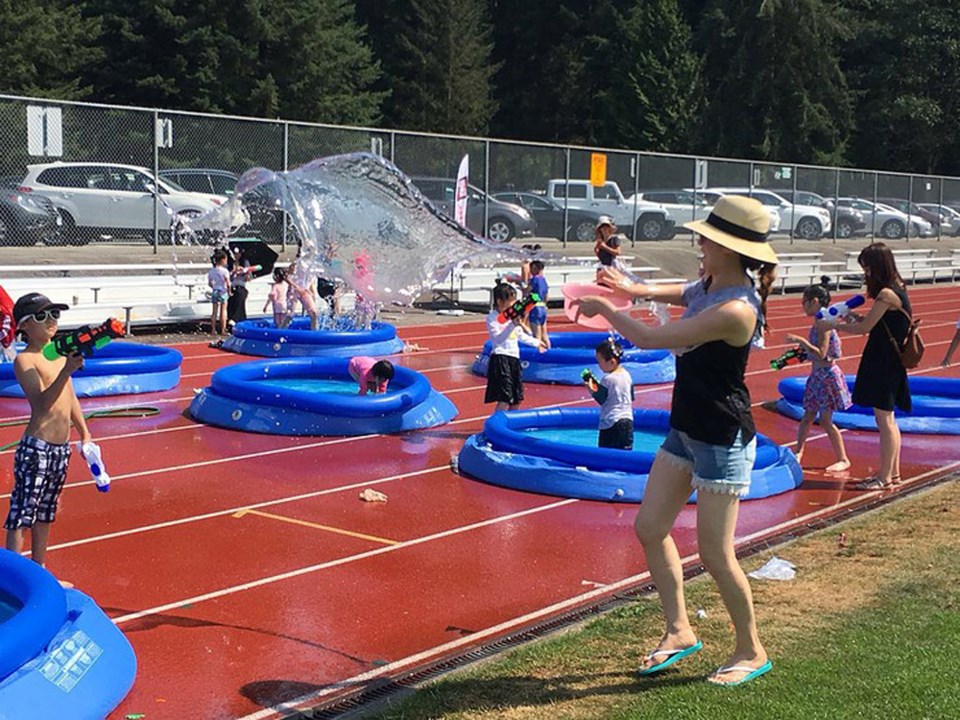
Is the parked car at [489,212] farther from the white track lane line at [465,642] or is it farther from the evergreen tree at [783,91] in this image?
the evergreen tree at [783,91]

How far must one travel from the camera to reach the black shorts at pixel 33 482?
7.14 metres

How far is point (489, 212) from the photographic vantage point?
30031 millimetres

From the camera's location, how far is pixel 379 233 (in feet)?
56.3

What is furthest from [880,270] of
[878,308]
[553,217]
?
[553,217]

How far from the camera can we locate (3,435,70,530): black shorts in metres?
7.14

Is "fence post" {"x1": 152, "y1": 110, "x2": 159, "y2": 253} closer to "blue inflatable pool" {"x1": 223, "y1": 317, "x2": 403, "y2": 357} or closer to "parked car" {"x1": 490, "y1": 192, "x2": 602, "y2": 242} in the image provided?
"blue inflatable pool" {"x1": 223, "y1": 317, "x2": 403, "y2": 357}

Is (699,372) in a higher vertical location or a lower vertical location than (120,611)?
higher

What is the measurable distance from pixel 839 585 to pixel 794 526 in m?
1.86

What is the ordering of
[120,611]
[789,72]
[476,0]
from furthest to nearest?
[476,0], [789,72], [120,611]

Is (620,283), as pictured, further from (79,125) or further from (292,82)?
(292,82)

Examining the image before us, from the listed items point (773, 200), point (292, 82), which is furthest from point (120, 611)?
point (292, 82)

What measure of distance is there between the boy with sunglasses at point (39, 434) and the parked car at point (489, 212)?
67.4 ft

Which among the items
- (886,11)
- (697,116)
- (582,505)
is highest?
(886,11)

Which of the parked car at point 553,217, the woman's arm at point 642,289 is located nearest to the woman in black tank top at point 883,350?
the woman's arm at point 642,289
